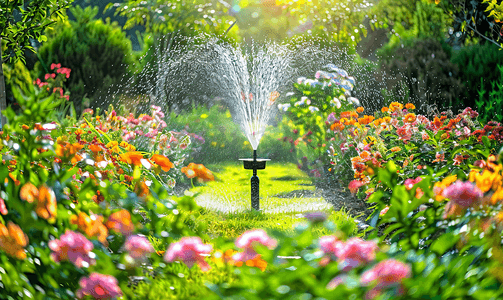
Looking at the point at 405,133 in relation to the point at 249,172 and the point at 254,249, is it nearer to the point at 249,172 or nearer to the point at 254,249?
the point at 254,249

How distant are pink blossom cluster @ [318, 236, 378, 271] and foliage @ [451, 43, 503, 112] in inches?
269

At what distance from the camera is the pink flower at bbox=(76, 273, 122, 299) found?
1.02 metres

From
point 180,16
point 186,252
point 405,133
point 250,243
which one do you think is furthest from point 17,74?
point 250,243

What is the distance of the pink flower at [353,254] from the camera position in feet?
3.12

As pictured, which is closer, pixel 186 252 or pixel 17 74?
pixel 186 252

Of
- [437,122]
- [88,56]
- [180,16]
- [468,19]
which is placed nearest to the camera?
[437,122]

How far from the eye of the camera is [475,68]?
23.8 ft

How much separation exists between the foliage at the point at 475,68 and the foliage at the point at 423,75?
0.38ft

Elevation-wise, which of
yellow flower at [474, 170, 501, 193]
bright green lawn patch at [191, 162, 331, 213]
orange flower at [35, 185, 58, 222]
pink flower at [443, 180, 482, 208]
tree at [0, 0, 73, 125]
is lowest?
bright green lawn patch at [191, 162, 331, 213]

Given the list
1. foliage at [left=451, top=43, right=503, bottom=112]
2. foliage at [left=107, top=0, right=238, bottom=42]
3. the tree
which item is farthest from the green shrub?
foliage at [left=451, top=43, right=503, bottom=112]

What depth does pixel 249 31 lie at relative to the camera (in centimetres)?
1239

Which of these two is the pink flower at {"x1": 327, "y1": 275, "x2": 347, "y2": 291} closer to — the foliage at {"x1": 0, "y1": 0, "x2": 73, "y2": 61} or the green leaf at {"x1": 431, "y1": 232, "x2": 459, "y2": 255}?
the green leaf at {"x1": 431, "y1": 232, "x2": 459, "y2": 255}

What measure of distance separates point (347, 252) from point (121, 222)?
2.10 ft

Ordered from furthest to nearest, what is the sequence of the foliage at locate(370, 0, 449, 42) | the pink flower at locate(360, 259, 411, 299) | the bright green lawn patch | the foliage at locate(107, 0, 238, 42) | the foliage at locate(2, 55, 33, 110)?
the foliage at locate(107, 0, 238, 42) < the foliage at locate(370, 0, 449, 42) < the foliage at locate(2, 55, 33, 110) < the bright green lawn patch < the pink flower at locate(360, 259, 411, 299)
